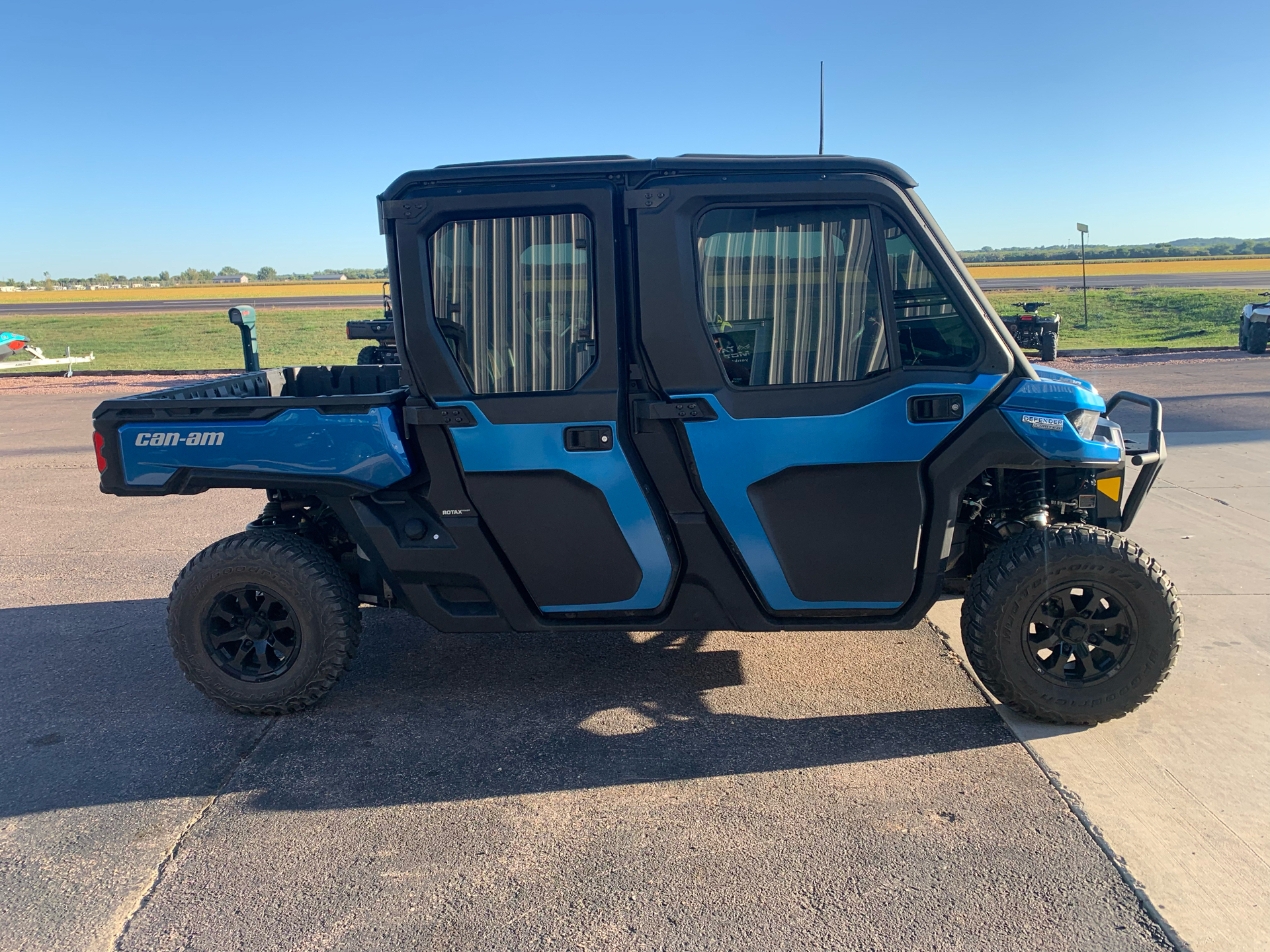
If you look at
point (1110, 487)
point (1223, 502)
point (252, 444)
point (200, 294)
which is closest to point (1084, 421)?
point (1110, 487)

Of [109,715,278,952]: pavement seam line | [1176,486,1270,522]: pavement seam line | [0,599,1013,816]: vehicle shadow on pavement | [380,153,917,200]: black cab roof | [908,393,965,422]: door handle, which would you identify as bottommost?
[109,715,278,952]: pavement seam line

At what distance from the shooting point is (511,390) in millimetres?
3562

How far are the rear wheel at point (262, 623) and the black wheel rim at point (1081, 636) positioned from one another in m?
2.83

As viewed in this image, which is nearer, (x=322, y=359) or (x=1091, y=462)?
(x=1091, y=462)

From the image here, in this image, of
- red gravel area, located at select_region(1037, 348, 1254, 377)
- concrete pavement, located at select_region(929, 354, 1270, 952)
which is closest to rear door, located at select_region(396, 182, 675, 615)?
concrete pavement, located at select_region(929, 354, 1270, 952)

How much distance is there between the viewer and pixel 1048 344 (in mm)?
17266

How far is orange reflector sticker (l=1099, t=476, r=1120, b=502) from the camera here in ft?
12.6

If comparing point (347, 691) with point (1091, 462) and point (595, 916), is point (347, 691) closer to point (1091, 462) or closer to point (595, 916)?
point (595, 916)

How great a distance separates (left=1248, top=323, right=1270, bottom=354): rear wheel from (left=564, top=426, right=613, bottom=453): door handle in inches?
751

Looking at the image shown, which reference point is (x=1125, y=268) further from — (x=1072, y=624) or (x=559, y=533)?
(x=559, y=533)

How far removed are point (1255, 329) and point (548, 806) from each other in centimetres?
1976

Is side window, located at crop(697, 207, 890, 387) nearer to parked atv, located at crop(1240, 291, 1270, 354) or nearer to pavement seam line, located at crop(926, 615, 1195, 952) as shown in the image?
pavement seam line, located at crop(926, 615, 1195, 952)

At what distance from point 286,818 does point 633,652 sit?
1856mm

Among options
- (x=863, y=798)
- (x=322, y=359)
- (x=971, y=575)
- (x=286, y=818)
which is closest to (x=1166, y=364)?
(x=971, y=575)
